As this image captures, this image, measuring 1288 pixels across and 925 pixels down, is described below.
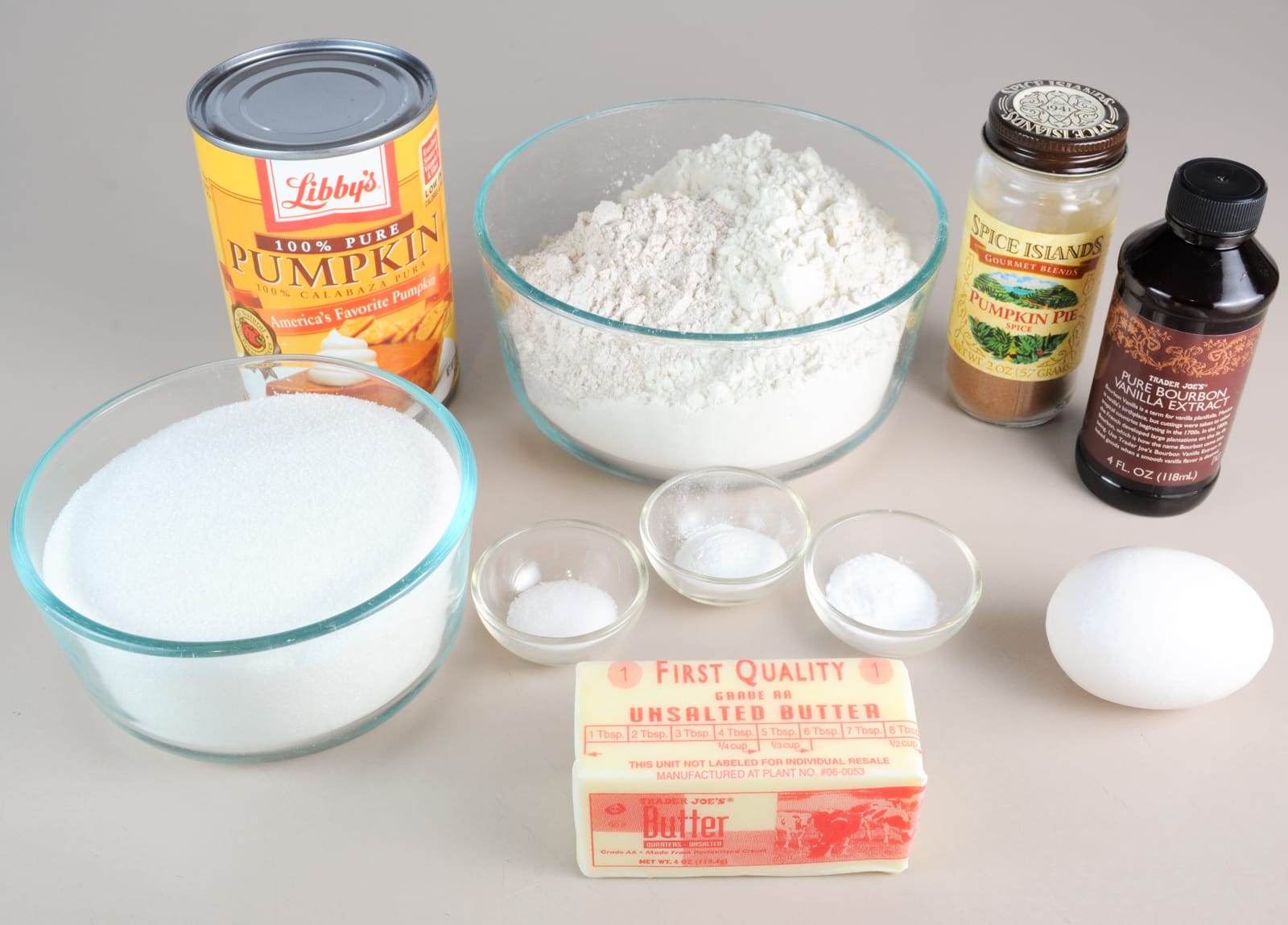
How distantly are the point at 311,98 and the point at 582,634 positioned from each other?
623 millimetres

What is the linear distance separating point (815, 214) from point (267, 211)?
59 cm

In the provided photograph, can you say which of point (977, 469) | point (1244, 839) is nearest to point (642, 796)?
point (1244, 839)

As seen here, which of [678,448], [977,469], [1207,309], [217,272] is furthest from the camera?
[217,272]

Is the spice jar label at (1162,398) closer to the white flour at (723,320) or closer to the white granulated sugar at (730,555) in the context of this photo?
the white flour at (723,320)

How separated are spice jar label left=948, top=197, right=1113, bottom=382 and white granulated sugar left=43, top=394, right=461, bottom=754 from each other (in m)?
0.64

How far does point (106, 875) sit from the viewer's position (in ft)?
3.54

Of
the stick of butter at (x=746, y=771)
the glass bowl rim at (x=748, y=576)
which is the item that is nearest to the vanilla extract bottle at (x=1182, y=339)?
the glass bowl rim at (x=748, y=576)

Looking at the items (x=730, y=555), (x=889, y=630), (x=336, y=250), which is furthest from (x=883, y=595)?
(x=336, y=250)

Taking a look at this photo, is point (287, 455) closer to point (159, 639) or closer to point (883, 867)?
point (159, 639)

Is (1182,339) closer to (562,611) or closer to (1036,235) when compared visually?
(1036,235)

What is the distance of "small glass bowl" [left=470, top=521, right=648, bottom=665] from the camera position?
1.24 metres

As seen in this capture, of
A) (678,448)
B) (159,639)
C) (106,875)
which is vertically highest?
(159,639)

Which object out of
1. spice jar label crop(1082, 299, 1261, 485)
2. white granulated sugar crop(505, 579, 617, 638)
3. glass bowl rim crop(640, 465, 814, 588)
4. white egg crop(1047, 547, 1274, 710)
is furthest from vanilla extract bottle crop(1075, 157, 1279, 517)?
white granulated sugar crop(505, 579, 617, 638)

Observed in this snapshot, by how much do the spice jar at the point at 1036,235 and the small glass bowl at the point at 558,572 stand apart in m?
0.49
